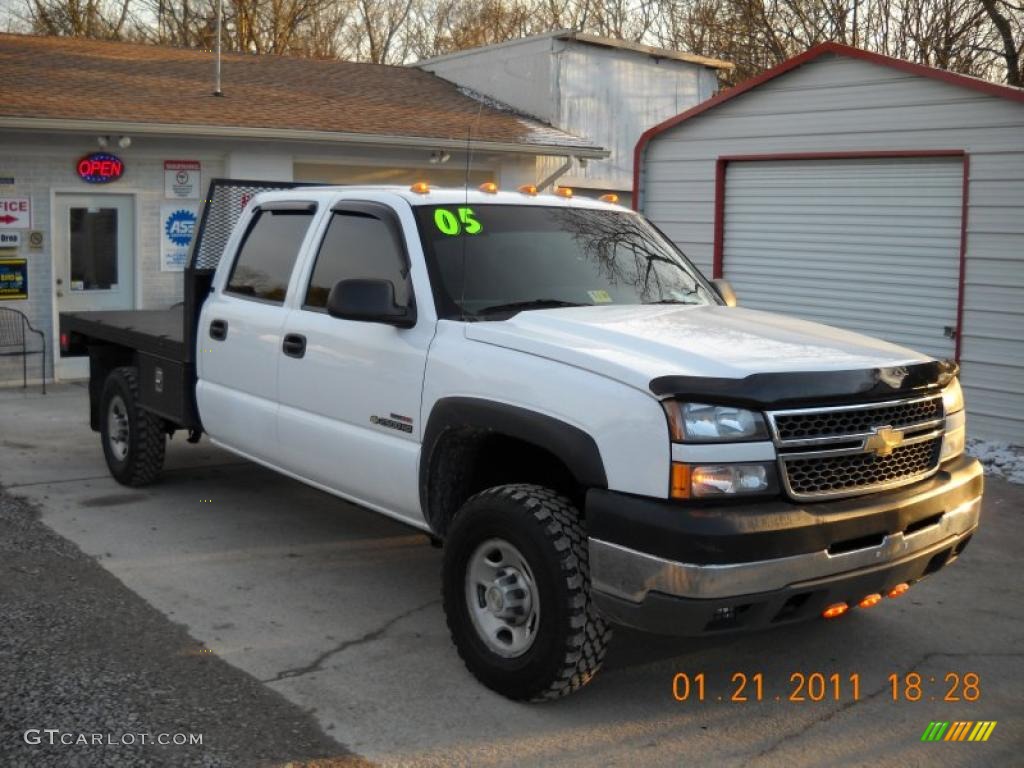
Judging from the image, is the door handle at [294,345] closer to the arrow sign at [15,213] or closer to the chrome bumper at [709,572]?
the chrome bumper at [709,572]

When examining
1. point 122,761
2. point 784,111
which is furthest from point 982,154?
point 122,761

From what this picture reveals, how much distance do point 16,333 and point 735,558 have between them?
11.1 metres

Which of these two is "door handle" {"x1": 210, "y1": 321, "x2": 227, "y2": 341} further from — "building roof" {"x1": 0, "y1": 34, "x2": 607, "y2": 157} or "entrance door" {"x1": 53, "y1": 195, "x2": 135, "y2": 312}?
"entrance door" {"x1": 53, "y1": 195, "x2": 135, "y2": 312}

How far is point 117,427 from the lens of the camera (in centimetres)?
832

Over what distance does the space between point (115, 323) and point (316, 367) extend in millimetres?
3034

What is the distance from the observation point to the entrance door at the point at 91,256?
44.3 feet

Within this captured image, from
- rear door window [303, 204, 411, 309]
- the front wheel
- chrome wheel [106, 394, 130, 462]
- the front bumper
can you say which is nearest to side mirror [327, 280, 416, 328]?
rear door window [303, 204, 411, 309]

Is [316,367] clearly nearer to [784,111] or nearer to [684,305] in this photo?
[684,305]

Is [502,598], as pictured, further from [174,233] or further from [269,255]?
[174,233]

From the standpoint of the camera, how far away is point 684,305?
5.88 m

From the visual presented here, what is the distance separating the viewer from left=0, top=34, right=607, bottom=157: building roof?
520 inches

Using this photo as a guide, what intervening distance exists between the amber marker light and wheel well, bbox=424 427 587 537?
2.98 feet

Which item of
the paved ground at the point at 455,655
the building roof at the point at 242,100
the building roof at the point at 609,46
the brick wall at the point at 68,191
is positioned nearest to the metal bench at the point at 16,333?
the brick wall at the point at 68,191

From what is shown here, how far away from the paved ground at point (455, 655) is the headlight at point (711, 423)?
3.84 ft
